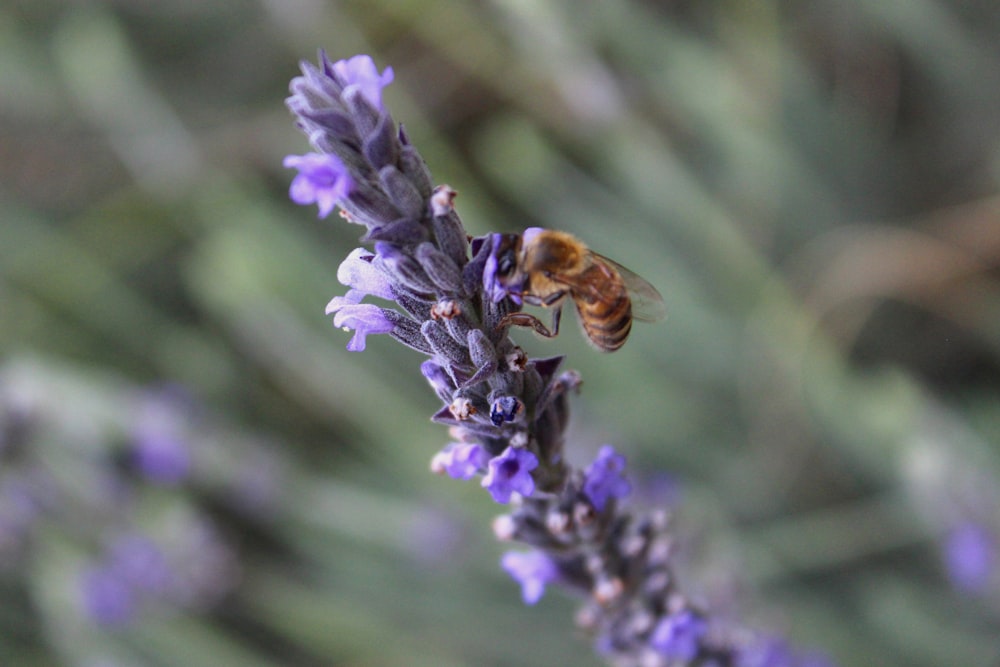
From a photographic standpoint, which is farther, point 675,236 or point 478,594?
point 675,236

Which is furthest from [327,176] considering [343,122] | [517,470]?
[517,470]

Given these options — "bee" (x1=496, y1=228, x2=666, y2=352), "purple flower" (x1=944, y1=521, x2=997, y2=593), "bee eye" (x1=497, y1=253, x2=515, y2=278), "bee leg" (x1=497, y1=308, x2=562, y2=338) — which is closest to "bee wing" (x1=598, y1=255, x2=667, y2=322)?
"bee" (x1=496, y1=228, x2=666, y2=352)

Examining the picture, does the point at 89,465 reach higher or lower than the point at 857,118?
lower

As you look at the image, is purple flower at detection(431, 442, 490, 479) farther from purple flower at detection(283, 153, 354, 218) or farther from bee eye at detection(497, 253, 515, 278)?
purple flower at detection(283, 153, 354, 218)

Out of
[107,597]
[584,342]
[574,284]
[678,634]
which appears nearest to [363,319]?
[574,284]

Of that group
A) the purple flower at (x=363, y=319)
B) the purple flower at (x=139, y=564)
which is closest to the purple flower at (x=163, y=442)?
the purple flower at (x=139, y=564)

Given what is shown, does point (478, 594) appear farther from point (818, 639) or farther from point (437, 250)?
point (437, 250)

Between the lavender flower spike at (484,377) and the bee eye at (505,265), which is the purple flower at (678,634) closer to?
the lavender flower spike at (484,377)
